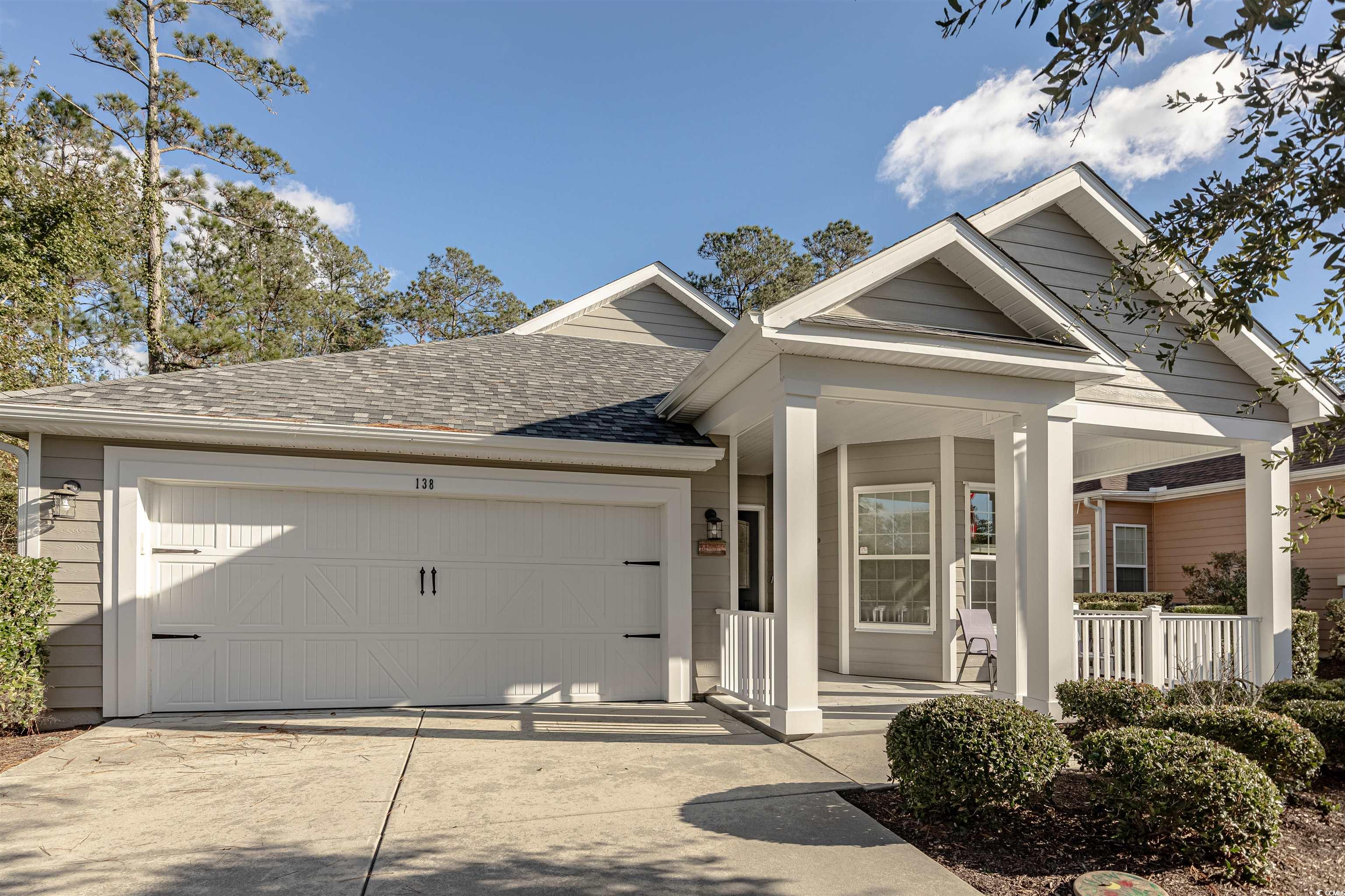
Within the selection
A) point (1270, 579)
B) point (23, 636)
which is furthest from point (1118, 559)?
point (23, 636)

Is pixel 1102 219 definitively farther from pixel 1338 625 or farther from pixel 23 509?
pixel 23 509

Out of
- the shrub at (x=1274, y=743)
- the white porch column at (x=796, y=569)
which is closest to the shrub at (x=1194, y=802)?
the shrub at (x=1274, y=743)

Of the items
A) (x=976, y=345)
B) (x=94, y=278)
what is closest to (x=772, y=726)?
(x=976, y=345)

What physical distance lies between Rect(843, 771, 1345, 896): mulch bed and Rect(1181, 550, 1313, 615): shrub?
8.62 meters

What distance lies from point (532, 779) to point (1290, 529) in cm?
891

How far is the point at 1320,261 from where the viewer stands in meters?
3.07

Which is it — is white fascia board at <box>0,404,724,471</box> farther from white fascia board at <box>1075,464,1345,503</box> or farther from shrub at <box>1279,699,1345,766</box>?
white fascia board at <box>1075,464,1345,503</box>

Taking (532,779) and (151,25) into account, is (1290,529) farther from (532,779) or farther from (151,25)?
(151,25)

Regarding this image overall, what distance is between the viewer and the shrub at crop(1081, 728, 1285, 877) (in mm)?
3527

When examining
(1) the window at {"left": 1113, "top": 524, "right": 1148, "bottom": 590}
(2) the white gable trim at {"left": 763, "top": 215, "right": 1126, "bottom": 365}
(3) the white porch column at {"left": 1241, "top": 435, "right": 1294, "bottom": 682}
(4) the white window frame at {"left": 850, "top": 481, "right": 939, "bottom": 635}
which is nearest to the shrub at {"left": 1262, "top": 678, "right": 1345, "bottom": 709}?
(3) the white porch column at {"left": 1241, "top": 435, "right": 1294, "bottom": 682}

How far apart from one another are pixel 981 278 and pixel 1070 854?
171 inches

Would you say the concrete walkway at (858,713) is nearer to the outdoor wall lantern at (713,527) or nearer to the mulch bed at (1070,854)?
the mulch bed at (1070,854)

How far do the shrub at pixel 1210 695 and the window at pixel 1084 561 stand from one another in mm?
10586

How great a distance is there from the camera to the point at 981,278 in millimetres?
6461
